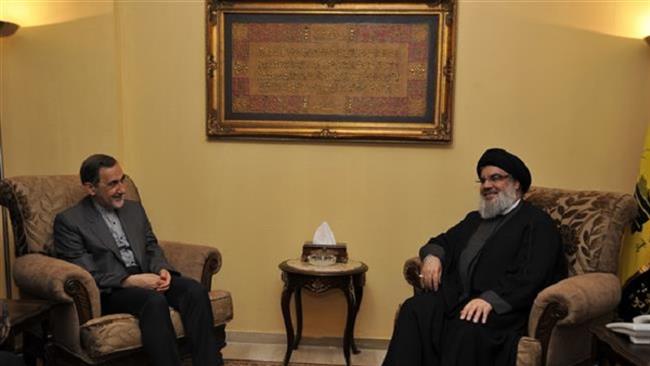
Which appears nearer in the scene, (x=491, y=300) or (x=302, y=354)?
(x=491, y=300)

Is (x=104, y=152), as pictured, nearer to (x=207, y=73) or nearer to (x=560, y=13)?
(x=207, y=73)

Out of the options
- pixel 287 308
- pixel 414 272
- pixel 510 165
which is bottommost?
pixel 287 308

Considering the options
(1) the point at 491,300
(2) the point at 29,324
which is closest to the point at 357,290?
(1) the point at 491,300

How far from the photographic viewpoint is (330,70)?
11.4 feet

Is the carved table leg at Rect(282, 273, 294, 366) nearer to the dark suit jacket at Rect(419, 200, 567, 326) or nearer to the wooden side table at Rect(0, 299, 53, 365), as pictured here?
the dark suit jacket at Rect(419, 200, 567, 326)

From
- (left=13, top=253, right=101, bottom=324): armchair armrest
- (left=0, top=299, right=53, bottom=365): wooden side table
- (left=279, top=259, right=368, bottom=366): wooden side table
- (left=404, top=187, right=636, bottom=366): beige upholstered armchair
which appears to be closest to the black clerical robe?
(left=404, top=187, right=636, bottom=366): beige upholstered armchair

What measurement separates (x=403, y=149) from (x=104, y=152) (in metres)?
1.87

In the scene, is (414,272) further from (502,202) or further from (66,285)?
(66,285)

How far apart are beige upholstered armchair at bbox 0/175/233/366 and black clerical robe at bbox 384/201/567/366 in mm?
968

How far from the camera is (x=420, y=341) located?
8.16 feet

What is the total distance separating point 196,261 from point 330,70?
142 centimetres

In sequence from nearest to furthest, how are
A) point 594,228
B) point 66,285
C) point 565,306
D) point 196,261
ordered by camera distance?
point 565,306
point 66,285
point 594,228
point 196,261

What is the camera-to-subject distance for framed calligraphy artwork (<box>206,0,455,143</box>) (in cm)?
342

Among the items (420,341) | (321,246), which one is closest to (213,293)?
(321,246)
